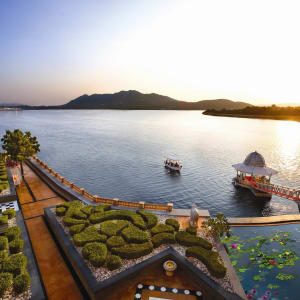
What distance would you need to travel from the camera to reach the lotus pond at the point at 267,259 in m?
14.4

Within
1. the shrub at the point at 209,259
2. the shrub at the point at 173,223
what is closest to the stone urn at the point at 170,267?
the shrub at the point at 209,259

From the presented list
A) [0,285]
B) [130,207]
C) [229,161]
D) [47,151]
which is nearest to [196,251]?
[130,207]

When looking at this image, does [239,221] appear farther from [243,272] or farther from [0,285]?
[0,285]

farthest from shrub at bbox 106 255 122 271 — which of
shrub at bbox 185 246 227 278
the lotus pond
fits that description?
the lotus pond

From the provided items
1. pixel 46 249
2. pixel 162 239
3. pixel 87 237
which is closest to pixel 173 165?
pixel 162 239

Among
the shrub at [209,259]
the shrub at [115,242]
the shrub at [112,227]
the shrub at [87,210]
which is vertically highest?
the shrub at [87,210]

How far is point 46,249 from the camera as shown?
1656 centimetres

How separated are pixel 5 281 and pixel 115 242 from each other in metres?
6.89

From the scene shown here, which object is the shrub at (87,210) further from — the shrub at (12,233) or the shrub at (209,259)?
the shrub at (209,259)

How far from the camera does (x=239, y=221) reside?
73.3ft

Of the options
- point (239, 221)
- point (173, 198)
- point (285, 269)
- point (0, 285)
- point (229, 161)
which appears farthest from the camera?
point (229, 161)

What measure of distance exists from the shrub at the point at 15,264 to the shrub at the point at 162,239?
891 centimetres

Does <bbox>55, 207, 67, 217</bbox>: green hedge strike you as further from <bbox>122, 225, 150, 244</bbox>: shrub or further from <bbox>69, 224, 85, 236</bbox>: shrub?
<bbox>122, 225, 150, 244</bbox>: shrub

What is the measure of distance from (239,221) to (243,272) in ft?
23.5
